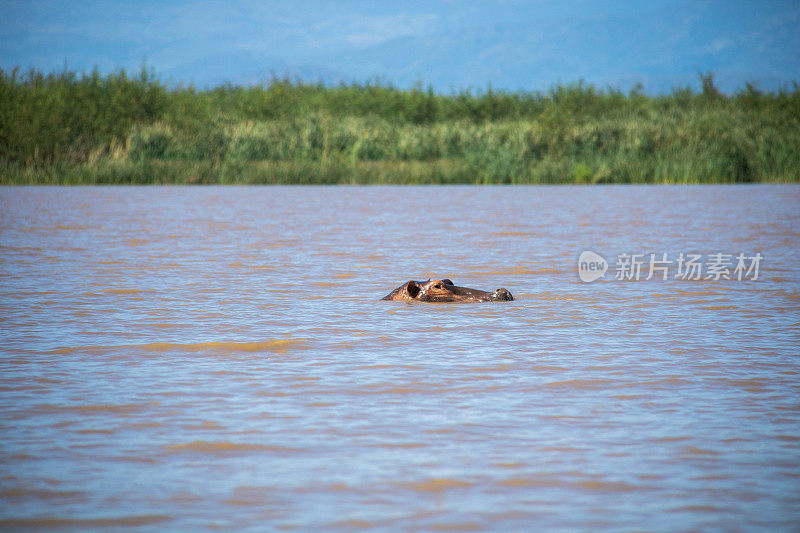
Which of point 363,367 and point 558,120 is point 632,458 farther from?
point 558,120

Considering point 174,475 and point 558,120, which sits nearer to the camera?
point 174,475

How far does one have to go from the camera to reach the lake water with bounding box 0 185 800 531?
3275mm

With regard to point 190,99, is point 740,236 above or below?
below

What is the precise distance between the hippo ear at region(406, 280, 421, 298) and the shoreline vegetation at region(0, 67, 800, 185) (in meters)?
21.0

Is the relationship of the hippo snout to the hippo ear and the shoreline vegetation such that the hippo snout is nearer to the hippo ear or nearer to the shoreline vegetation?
the hippo ear

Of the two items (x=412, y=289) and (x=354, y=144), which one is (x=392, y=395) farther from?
(x=354, y=144)

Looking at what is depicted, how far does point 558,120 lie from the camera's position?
100 ft

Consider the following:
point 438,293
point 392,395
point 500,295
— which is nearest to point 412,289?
point 438,293

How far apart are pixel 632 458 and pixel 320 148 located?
2755cm

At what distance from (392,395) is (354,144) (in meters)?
26.5

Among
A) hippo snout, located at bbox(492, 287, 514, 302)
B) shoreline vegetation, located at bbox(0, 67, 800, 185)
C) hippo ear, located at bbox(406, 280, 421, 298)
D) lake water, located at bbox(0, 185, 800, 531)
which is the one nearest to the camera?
lake water, located at bbox(0, 185, 800, 531)

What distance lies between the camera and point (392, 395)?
4.69m

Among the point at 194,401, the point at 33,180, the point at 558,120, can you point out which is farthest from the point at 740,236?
the point at 33,180

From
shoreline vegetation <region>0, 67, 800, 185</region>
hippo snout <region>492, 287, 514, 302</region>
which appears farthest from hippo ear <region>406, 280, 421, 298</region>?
shoreline vegetation <region>0, 67, 800, 185</region>
